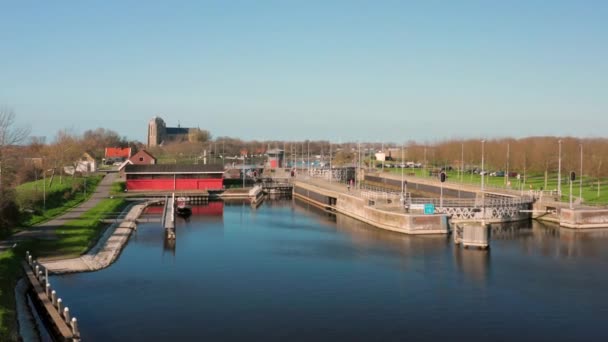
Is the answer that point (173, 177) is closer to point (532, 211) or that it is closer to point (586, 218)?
point (532, 211)

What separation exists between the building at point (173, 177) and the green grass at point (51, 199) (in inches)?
168

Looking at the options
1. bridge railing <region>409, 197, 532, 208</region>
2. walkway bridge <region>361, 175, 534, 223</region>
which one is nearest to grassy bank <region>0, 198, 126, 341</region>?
walkway bridge <region>361, 175, 534, 223</region>

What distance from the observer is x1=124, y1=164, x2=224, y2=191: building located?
6097cm

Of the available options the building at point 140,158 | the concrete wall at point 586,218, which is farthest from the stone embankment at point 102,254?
the building at point 140,158

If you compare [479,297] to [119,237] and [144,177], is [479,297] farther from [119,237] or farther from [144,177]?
[144,177]

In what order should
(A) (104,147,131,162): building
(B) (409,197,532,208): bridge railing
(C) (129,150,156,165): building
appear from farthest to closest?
(A) (104,147,131,162): building → (C) (129,150,156,165): building → (B) (409,197,532,208): bridge railing

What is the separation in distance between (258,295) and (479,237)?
13981 millimetres

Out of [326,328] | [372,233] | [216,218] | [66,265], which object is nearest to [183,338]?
[326,328]

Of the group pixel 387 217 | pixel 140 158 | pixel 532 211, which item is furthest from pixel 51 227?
pixel 140 158

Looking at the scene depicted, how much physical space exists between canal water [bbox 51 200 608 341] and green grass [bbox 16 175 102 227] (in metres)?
6.84

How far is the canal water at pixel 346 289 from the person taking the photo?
18438mm

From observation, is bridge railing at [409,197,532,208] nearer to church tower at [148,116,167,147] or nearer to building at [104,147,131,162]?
building at [104,147,131,162]

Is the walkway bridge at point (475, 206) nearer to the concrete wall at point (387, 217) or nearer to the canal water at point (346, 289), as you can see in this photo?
the concrete wall at point (387, 217)

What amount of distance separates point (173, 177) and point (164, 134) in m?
96.2
